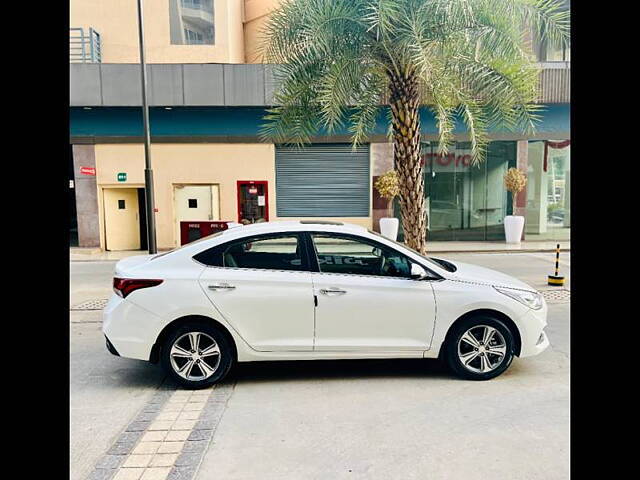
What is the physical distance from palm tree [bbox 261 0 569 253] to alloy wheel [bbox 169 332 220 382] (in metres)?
4.14

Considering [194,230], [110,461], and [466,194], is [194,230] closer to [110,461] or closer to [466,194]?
[466,194]

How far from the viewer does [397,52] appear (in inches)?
278

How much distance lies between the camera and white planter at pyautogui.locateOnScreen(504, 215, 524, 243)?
17.0m

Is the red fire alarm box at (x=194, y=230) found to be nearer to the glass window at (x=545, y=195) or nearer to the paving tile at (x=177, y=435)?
the paving tile at (x=177, y=435)

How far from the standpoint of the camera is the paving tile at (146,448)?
3.48m

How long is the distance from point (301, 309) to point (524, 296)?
7.62 feet

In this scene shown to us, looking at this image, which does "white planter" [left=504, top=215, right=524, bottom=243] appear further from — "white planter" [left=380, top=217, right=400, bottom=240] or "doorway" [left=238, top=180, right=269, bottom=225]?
"doorway" [left=238, top=180, right=269, bottom=225]

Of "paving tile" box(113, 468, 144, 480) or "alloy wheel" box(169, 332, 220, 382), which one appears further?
"alloy wheel" box(169, 332, 220, 382)

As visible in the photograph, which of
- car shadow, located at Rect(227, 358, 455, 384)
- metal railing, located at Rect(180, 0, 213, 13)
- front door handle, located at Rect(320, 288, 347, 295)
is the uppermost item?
metal railing, located at Rect(180, 0, 213, 13)

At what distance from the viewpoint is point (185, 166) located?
54.9ft

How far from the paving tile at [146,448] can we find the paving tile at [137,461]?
0.05m

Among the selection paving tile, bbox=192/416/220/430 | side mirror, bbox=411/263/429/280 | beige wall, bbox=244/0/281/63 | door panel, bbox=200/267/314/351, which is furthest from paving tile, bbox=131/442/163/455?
beige wall, bbox=244/0/281/63
